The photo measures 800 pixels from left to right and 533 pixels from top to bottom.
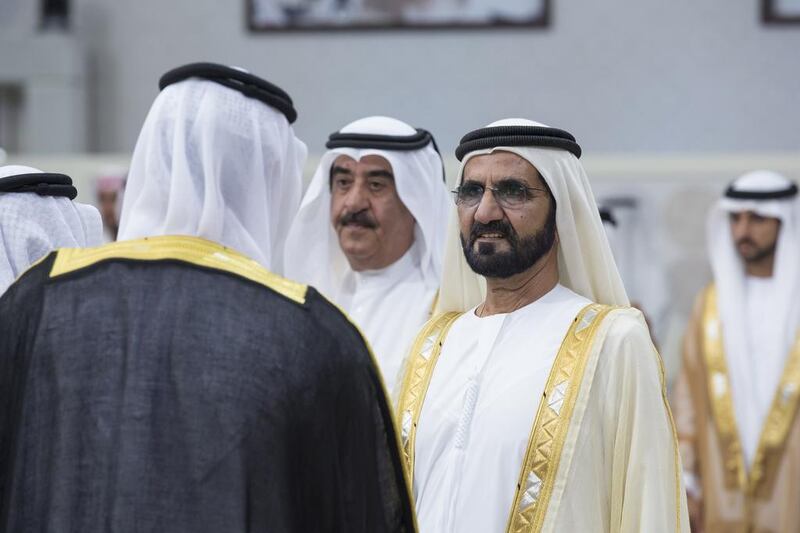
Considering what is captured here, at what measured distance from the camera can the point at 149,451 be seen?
2248 millimetres

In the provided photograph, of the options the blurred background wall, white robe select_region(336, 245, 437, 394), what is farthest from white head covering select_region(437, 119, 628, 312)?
the blurred background wall

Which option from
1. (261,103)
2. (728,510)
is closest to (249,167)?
(261,103)

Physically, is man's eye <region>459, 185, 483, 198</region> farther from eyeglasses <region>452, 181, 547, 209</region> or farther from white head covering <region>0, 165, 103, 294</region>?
white head covering <region>0, 165, 103, 294</region>

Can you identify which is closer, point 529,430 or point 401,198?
point 529,430

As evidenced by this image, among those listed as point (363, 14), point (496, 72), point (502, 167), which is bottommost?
point (502, 167)

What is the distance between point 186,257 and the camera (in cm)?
236

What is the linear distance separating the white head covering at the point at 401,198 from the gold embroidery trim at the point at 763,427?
229 centimetres

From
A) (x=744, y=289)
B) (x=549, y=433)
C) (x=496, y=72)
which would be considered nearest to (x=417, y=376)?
(x=549, y=433)

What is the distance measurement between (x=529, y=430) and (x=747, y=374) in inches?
143

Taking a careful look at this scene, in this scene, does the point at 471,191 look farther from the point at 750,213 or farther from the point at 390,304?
the point at 750,213

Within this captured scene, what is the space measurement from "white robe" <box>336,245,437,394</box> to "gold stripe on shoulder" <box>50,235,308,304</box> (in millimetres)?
2095

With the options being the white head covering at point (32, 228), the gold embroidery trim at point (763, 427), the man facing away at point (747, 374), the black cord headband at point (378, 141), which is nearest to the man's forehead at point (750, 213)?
the man facing away at point (747, 374)

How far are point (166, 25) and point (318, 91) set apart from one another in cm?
112

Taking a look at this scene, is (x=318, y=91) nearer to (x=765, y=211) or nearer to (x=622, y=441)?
(x=765, y=211)
